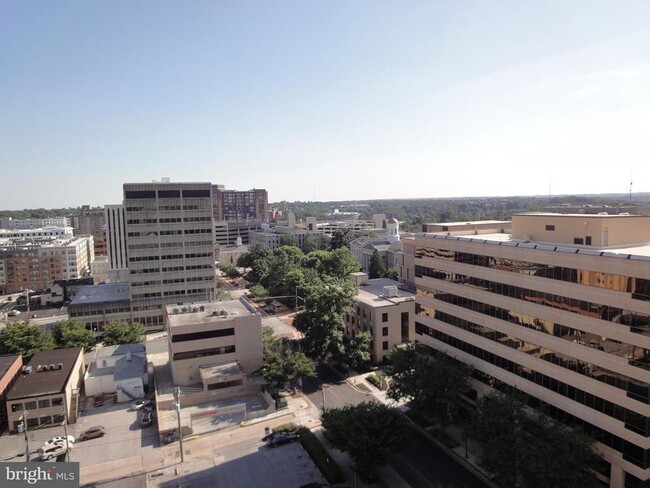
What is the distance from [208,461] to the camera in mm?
44438

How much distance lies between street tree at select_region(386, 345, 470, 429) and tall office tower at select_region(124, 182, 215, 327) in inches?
2479

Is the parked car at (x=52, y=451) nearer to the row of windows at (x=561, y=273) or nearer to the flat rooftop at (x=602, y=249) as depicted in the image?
the row of windows at (x=561, y=273)

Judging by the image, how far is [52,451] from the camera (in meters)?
46.0

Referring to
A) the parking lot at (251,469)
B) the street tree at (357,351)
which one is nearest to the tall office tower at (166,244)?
the street tree at (357,351)

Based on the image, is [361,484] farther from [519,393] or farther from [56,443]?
[56,443]

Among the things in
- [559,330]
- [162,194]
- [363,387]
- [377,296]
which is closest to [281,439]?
[363,387]

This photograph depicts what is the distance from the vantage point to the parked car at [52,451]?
45.5 metres

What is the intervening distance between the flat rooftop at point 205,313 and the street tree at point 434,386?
25735 millimetres

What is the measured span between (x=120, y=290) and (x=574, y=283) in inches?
3749

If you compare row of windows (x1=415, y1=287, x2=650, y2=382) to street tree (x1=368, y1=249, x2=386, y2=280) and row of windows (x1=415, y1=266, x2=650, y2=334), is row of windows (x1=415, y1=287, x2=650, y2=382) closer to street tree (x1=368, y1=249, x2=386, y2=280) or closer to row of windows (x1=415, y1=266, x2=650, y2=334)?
row of windows (x1=415, y1=266, x2=650, y2=334)

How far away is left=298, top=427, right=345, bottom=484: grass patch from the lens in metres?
40.1

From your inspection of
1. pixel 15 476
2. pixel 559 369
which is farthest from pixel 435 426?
pixel 15 476

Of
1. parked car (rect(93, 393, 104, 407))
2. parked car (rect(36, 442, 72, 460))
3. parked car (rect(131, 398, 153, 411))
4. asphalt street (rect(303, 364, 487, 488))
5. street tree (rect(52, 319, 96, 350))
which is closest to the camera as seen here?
asphalt street (rect(303, 364, 487, 488))

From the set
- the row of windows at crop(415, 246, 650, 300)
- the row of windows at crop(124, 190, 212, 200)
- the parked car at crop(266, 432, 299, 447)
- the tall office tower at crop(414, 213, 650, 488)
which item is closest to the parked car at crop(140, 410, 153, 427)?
the parked car at crop(266, 432, 299, 447)
